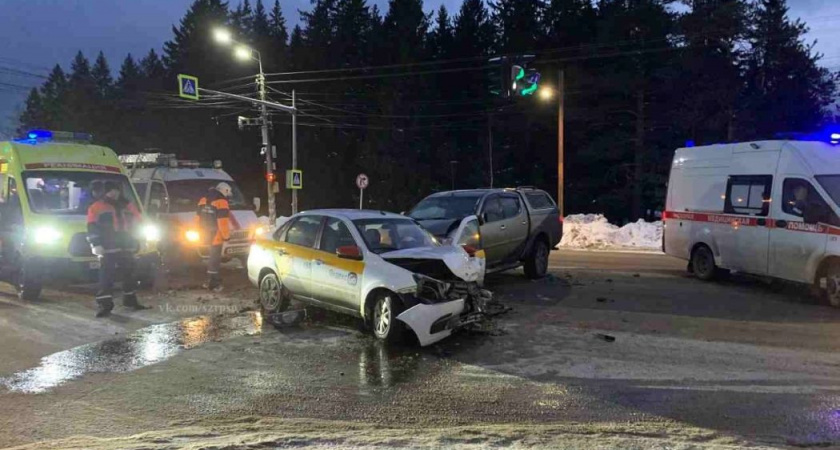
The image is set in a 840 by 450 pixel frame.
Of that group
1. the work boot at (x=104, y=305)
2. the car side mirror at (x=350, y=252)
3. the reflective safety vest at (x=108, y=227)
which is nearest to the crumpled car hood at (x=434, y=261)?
the car side mirror at (x=350, y=252)

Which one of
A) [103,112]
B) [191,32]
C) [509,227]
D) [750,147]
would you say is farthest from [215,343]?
[103,112]

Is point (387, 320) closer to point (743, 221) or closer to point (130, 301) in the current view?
point (130, 301)

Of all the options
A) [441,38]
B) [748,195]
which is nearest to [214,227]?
[748,195]

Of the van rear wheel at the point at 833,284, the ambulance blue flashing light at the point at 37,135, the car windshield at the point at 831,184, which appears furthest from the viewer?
the ambulance blue flashing light at the point at 37,135

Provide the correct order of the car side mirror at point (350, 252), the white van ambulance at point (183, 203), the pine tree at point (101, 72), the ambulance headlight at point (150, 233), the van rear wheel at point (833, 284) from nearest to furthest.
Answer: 1. the car side mirror at point (350, 252)
2. the van rear wheel at point (833, 284)
3. the ambulance headlight at point (150, 233)
4. the white van ambulance at point (183, 203)
5. the pine tree at point (101, 72)

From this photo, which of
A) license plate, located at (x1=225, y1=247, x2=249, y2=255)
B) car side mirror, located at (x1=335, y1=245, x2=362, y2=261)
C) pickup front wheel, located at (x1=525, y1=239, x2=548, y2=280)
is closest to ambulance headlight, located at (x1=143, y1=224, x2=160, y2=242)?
license plate, located at (x1=225, y1=247, x2=249, y2=255)

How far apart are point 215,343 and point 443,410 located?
3658mm

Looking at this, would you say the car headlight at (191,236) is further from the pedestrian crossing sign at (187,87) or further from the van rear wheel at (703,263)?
the van rear wheel at (703,263)

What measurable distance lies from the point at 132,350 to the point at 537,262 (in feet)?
26.5

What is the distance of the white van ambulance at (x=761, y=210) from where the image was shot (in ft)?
32.6

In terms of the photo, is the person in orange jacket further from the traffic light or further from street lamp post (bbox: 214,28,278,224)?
street lamp post (bbox: 214,28,278,224)

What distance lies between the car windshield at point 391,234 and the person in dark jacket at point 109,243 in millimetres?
3835

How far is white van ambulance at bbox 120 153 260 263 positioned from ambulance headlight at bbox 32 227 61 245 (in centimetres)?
325

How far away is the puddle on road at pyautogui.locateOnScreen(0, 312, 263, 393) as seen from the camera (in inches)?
Answer: 249
